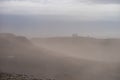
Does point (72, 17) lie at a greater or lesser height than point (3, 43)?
greater

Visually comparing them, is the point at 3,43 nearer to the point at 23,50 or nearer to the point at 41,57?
the point at 23,50

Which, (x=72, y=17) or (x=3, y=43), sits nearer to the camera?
(x=72, y=17)

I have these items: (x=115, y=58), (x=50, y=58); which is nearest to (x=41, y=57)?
(x=50, y=58)

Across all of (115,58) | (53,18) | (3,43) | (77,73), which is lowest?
(77,73)

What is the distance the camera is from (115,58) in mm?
2383

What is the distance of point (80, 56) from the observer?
241 centimetres

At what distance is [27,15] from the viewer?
2557mm

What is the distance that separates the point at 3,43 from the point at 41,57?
0.56 metres

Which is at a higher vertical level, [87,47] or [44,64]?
[87,47]

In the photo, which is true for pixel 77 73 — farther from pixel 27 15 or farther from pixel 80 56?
pixel 27 15

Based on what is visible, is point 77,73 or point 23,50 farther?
Result: point 23,50

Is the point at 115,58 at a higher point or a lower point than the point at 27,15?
lower

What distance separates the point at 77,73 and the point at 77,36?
0.43m

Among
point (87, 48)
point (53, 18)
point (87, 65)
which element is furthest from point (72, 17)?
point (87, 65)
